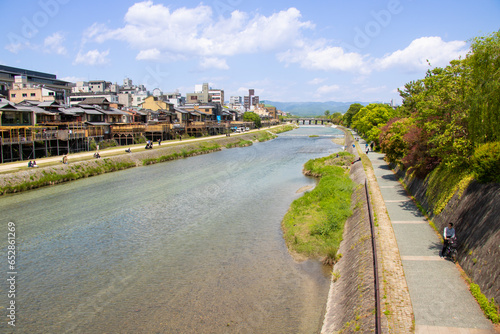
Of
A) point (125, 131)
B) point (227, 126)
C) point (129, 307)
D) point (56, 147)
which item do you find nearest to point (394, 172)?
point (129, 307)

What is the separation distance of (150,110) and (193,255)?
73.2 metres

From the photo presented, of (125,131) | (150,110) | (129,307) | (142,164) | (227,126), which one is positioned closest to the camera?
(129,307)

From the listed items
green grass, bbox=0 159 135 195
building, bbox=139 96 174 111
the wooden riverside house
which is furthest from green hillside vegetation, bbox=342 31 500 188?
building, bbox=139 96 174 111

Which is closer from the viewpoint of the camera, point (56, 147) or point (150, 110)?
point (56, 147)

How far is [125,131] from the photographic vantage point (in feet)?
216

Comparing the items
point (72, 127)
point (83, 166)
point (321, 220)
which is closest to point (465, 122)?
point (321, 220)

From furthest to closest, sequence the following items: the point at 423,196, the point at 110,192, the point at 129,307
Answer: the point at 110,192 → the point at 423,196 → the point at 129,307

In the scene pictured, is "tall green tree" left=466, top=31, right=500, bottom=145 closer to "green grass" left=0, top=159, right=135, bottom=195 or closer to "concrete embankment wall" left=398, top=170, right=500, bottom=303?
"concrete embankment wall" left=398, top=170, right=500, bottom=303

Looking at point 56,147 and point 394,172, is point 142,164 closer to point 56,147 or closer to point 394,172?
point 56,147

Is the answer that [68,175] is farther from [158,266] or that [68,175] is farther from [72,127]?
[158,266]

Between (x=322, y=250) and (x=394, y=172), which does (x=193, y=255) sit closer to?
(x=322, y=250)

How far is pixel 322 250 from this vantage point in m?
18.3

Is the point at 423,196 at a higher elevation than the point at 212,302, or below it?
higher

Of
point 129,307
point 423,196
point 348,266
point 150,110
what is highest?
point 150,110
